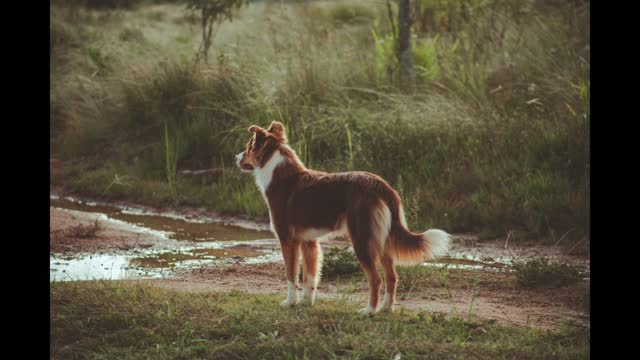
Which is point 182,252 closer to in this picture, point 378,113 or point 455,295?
point 455,295

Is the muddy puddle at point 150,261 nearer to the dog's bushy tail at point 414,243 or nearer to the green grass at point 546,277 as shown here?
the green grass at point 546,277

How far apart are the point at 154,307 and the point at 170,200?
615cm

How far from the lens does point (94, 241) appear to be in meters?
10.1

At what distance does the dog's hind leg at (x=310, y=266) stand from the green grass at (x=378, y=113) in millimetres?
3310

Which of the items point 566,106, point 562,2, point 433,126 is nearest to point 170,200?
point 433,126

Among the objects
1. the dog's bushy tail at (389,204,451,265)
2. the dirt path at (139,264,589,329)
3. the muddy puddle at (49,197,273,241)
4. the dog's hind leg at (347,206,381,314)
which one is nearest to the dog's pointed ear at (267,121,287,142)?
the dog's hind leg at (347,206,381,314)

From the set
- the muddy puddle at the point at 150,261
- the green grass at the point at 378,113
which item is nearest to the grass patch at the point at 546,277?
the green grass at the point at 378,113

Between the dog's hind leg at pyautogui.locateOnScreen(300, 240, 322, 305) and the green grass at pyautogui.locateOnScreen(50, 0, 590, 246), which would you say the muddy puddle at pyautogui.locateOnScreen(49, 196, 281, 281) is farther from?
the dog's hind leg at pyautogui.locateOnScreen(300, 240, 322, 305)

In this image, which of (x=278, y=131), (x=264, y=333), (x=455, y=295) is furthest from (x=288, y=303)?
(x=455, y=295)

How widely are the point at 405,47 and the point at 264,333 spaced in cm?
822

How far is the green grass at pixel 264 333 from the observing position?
18.6 feet

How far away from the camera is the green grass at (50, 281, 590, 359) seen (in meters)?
5.66

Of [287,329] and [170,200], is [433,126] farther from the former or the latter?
[287,329]

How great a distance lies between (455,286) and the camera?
796 centimetres
